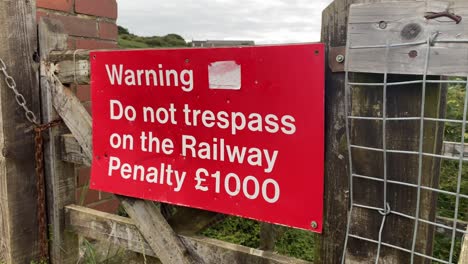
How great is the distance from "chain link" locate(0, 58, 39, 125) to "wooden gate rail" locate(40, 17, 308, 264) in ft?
0.44

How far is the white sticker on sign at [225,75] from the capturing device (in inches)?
59.6

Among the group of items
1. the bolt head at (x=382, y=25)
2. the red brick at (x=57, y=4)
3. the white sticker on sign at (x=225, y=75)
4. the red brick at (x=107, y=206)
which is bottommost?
the red brick at (x=107, y=206)

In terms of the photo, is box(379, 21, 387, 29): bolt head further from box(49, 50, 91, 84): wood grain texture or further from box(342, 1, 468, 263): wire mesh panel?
box(49, 50, 91, 84): wood grain texture

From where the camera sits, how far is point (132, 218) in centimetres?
193

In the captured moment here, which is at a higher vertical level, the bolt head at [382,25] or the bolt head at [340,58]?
the bolt head at [382,25]

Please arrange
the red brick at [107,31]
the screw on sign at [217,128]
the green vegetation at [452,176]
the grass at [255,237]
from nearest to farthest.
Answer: the screw on sign at [217,128], the red brick at [107,31], the green vegetation at [452,176], the grass at [255,237]

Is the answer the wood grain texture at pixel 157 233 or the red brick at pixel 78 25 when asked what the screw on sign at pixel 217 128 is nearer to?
the wood grain texture at pixel 157 233

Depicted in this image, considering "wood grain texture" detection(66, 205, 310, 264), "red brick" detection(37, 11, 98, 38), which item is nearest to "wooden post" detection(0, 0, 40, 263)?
"wood grain texture" detection(66, 205, 310, 264)

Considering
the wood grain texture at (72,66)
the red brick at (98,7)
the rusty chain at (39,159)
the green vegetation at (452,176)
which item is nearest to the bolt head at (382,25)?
the wood grain texture at (72,66)

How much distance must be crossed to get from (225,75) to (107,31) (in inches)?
69.4

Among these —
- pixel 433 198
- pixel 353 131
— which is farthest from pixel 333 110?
pixel 433 198

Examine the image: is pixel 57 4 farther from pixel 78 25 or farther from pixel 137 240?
pixel 137 240

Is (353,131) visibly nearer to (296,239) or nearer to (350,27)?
(350,27)

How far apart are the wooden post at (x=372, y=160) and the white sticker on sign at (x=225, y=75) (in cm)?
34
